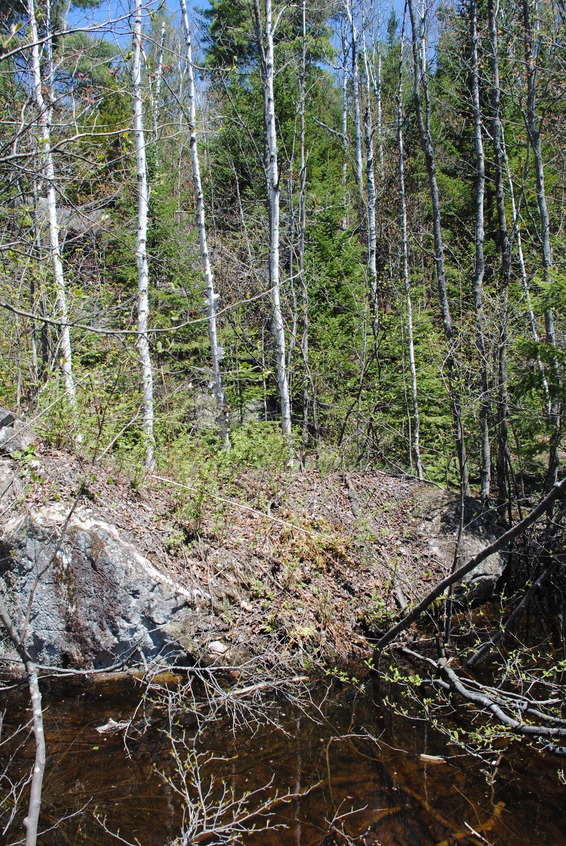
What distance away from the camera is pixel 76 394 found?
24.6 ft

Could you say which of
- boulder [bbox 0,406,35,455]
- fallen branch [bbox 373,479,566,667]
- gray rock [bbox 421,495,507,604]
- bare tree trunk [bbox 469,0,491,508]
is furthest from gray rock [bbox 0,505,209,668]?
bare tree trunk [bbox 469,0,491,508]

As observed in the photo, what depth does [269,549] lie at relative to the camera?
288 inches

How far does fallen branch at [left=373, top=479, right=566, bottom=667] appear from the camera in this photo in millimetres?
3855

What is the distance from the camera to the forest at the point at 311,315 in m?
5.15

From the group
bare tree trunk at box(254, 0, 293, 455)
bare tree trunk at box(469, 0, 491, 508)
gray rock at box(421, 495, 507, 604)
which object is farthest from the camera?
bare tree trunk at box(254, 0, 293, 455)

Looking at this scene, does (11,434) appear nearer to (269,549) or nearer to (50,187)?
(50,187)

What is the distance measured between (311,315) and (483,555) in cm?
944

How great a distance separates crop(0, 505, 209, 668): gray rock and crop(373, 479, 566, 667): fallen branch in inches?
89.3

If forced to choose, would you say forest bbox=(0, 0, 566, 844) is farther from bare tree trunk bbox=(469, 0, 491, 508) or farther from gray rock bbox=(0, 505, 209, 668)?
gray rock bbox=(0, 505, 209, 668)

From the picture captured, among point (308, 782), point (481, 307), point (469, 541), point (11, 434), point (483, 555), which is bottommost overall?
point (308, 782)

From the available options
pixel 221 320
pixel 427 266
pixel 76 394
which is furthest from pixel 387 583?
pixel 427 266

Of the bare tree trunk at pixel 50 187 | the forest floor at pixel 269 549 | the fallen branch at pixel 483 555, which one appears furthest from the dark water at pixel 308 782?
the bare tree trunk at pixel 50 187

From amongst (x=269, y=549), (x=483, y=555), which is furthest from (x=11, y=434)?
(x=483, y=555)

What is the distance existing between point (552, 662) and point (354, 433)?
564 centimetres
